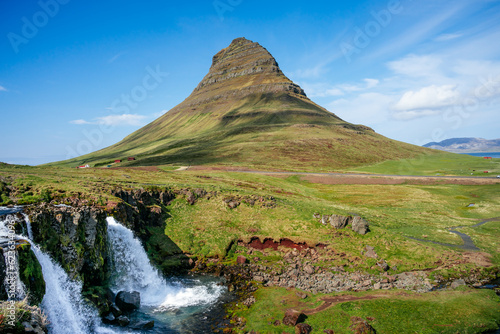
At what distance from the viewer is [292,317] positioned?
25750 millimetres

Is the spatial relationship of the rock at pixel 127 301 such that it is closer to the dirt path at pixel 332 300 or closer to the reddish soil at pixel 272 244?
the dirt path at pixel 332 300

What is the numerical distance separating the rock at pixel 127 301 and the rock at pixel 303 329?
17717 millimetres

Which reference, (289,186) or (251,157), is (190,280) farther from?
(251,157)

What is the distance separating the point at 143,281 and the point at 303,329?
21.4m

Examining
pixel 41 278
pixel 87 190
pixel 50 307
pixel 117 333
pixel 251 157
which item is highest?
pixel 251 157

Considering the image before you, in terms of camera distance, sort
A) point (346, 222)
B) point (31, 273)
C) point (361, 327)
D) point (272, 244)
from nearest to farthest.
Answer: point (31, 273), point (361, 327), point (272, 244), point (346, 222)

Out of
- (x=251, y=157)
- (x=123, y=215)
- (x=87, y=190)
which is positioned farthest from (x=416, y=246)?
(x=251, y=157)

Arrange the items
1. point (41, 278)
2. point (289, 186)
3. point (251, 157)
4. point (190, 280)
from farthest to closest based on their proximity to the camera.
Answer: point (251, 157), point (289, 186), point (190, 280), point (41, 278)

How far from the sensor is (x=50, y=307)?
906 inches

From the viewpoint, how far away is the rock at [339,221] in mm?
46562

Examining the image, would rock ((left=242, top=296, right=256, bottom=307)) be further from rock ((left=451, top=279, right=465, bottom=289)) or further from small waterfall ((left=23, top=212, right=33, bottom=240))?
rock ((left=451, top=279, right=465, bottom=289))

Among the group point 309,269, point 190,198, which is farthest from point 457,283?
point 190,198

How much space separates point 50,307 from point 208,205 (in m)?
33.2

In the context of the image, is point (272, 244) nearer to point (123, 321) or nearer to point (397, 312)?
point (397, 312)
